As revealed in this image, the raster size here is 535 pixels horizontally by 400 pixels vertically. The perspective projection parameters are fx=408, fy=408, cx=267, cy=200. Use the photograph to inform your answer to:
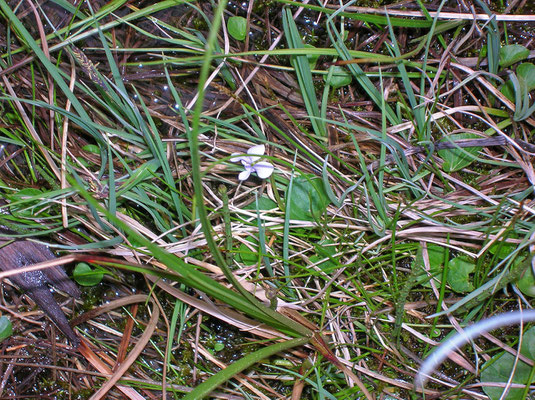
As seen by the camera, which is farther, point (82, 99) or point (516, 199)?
point (82, 99)

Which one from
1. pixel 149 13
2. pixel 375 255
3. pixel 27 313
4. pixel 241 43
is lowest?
pixel 27 313

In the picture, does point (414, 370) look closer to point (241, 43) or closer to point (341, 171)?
point (341, 171)

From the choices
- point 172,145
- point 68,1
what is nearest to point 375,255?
point 172,145

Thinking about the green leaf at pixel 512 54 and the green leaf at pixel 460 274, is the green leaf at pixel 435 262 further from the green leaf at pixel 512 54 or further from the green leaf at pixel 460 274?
the green leaf at pixel 512 54

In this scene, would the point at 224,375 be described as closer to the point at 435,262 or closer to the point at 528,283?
the point at 435,262

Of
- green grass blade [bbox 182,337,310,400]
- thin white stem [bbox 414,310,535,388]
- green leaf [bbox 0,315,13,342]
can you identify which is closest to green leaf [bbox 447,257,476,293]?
thin white stem [bbox 414,310,535,388]

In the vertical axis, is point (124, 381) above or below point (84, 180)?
below

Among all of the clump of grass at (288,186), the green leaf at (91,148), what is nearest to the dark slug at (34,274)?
the clump of grass at (288,186)
